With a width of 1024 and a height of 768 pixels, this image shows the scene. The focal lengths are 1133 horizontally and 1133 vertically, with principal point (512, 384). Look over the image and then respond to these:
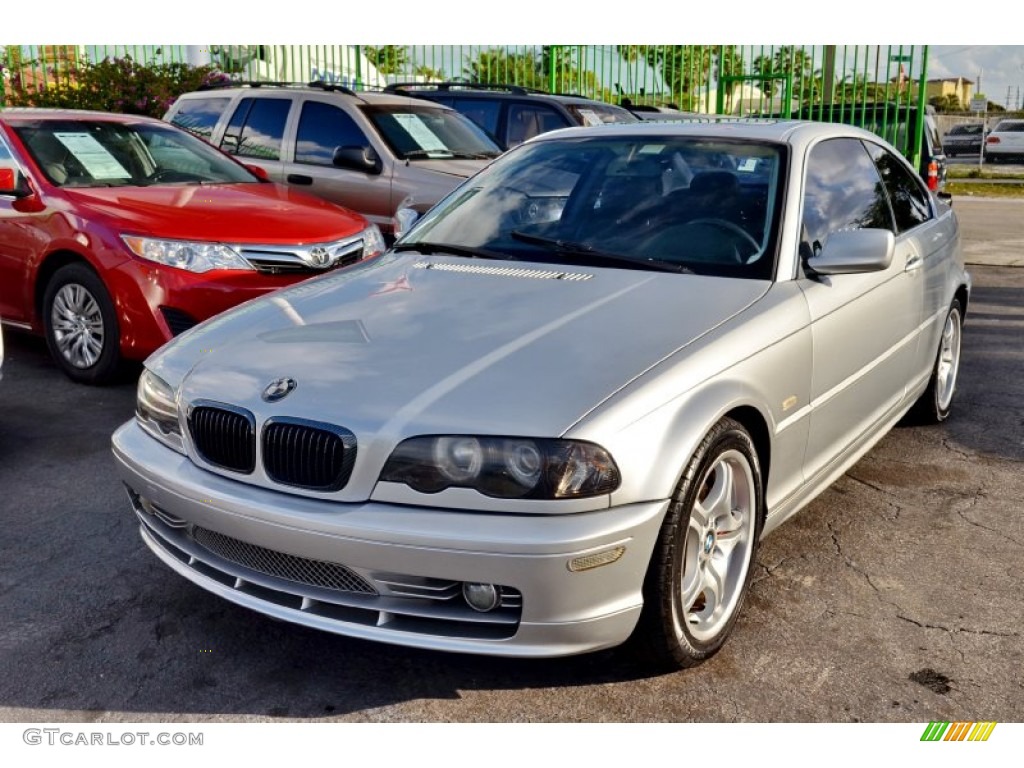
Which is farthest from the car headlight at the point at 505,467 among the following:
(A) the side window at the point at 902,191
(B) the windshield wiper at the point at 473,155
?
(B) the windshield wiper at the point at 473,155

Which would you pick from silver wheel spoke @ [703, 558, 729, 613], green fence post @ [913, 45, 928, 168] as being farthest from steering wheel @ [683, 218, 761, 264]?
green fence post @ [913, 45, 928, 168]

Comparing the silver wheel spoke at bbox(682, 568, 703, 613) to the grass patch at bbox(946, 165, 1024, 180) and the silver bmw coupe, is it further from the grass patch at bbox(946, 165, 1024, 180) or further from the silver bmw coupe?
the grass patch at bbox(946, 165, 1024, 180)

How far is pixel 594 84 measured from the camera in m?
19.0

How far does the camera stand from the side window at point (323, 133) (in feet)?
30.1

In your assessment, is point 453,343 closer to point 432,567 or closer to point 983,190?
point 432,567

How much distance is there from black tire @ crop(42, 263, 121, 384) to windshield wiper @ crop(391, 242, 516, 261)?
7.78 feet

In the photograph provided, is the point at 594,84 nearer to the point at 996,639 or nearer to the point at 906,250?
→ the point at 906,250

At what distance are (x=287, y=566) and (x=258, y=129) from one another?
707 cm

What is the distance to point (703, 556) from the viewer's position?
3350 millimetres

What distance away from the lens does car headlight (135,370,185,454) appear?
137 inches

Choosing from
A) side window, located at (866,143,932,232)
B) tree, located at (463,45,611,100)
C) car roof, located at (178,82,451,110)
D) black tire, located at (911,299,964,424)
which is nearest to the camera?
side window, located at (866,143,932,232)

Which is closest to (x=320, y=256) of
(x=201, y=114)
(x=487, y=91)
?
(x=201, y=114)

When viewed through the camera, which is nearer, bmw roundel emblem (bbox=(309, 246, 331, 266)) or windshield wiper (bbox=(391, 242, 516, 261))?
windshield wiper (bbox=(391, 242, 516, 261))
